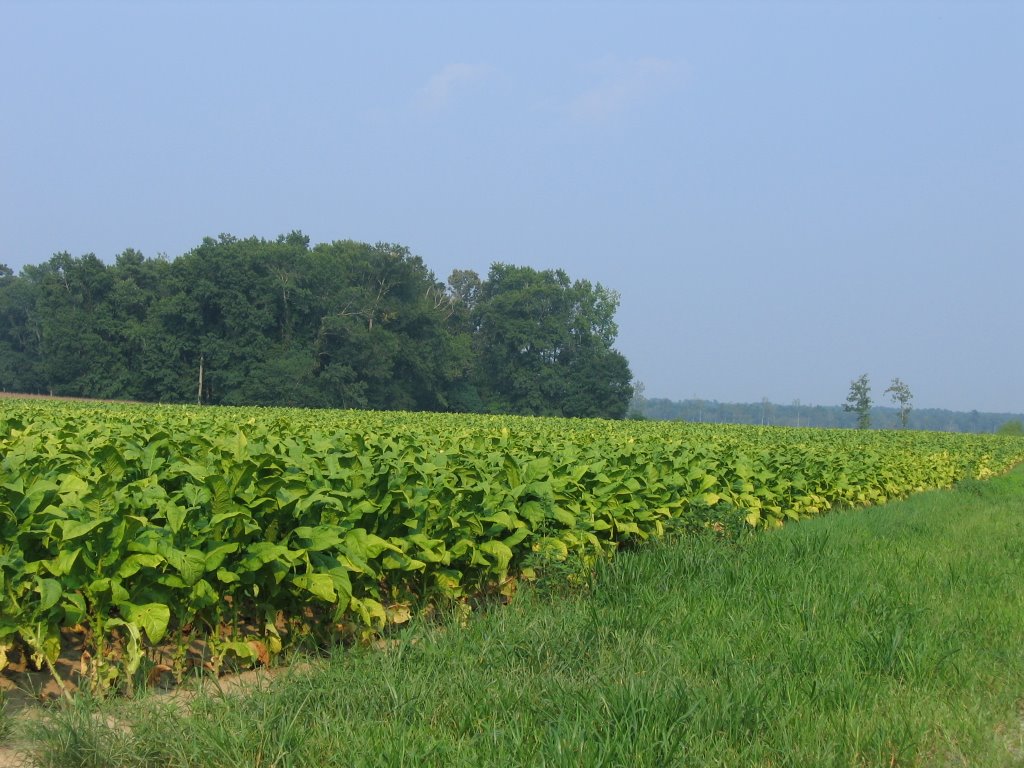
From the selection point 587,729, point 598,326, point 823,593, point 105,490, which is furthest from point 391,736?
point 598,326

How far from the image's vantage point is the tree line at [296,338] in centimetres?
6612

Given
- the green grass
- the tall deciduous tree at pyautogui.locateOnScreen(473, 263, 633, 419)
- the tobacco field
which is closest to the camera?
the green grass

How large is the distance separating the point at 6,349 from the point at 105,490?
96589mm

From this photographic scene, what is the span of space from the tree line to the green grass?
6068 centimetres

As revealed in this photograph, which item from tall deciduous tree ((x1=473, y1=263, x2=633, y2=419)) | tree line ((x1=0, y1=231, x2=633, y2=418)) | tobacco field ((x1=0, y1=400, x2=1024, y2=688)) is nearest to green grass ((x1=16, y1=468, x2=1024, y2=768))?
tobacco field ((x1=0, y1=400, x2=1024, y2=688))

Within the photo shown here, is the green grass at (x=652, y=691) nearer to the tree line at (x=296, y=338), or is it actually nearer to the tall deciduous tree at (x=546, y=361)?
the tree line at (x=296, y=338)

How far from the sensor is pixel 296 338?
6806cm

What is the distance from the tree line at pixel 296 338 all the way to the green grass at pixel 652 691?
6068 cm

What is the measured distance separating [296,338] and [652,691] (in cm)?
6739

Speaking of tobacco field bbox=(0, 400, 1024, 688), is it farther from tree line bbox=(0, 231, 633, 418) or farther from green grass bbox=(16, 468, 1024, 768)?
tree line bbox=(0, 231, 633, 418)

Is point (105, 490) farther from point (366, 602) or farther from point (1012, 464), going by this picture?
point (1012, 464)

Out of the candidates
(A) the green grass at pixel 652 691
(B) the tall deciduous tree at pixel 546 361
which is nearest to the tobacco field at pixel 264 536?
(A) the green grass at pixel 652 691

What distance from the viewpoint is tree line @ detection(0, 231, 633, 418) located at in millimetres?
66125

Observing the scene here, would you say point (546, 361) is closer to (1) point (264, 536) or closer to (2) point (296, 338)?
(2) point (296, 338)
